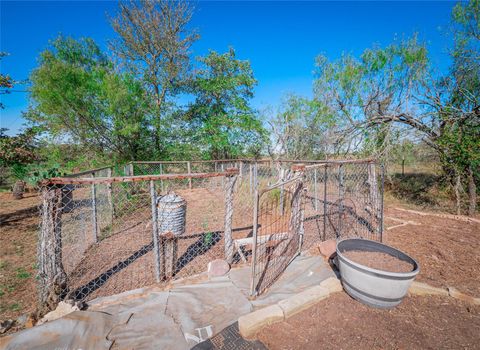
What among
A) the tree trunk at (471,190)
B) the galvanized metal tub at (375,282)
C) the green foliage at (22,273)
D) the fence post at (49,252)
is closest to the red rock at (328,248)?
the galvanized metal tub at (375,282)

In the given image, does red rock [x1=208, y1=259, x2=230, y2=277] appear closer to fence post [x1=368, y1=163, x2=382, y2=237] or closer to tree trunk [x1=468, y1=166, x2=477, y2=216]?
fence post [x1=368, y1=163, x2=382, y2=237]

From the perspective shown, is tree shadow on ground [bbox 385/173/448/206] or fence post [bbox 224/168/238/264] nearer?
fence post [bbox 224/168/238/264]

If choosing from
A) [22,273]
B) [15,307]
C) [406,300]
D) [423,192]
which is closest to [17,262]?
[22,273]

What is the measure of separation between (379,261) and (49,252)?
4.05 m

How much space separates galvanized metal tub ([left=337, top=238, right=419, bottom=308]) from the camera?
2295 millimetres

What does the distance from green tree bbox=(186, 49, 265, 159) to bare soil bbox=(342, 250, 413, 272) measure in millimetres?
10547

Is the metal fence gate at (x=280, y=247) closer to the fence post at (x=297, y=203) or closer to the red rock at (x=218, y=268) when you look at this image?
the fence post at (x=297, y=203)

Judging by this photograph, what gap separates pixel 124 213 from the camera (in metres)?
6.94

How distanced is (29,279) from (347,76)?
14329mm

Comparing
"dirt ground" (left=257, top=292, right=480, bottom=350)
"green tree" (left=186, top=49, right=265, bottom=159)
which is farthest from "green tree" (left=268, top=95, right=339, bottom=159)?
"dirt ground" (left=257, top=292, right=480, bottom=350)

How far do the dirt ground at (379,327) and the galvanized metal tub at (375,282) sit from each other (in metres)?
0.14

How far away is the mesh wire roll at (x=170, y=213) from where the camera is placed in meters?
3.04

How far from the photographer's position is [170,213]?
304 cm

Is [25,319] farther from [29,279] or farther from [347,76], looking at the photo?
Result: [347,76]
